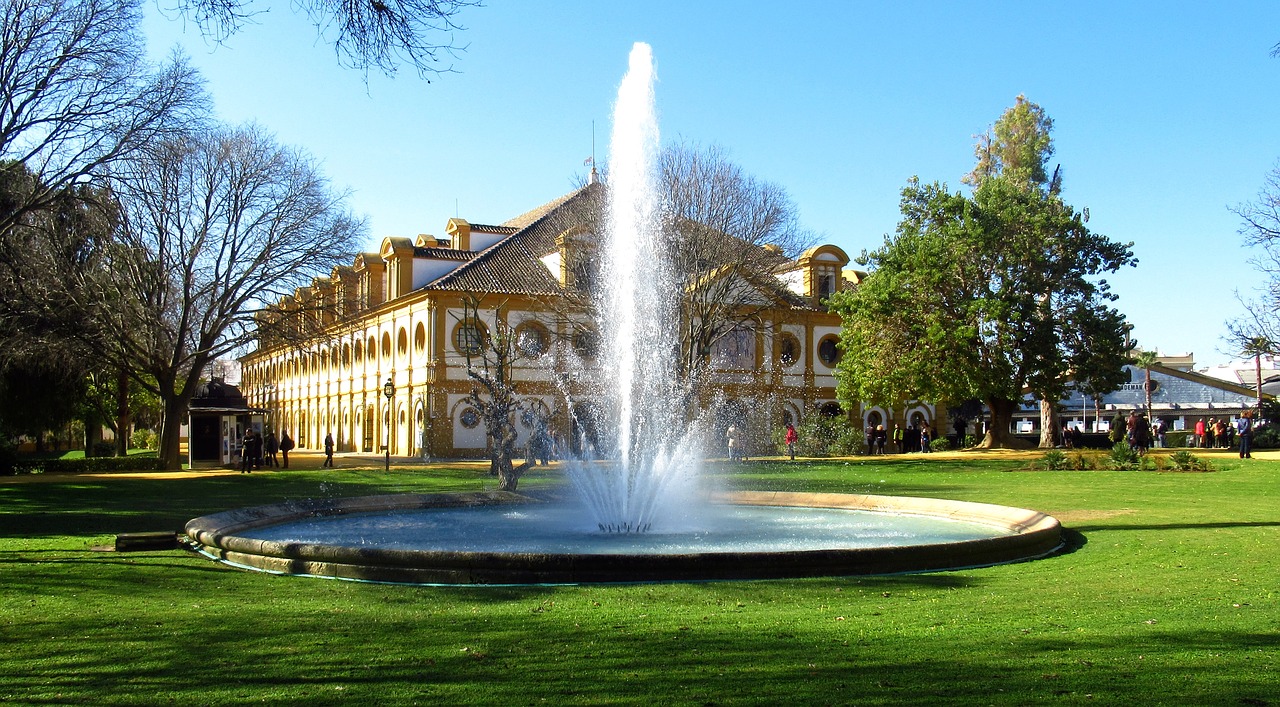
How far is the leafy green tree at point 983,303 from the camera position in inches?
1599

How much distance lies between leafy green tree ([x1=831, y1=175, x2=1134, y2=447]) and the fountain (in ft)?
67.5

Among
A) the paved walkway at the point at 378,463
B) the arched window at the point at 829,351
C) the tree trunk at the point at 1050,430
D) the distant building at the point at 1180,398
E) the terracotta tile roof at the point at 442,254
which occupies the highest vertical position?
the terracotta tile roof at the point at 442,254

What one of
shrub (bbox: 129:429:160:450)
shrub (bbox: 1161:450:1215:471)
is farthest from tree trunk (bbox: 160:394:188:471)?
shrub (bbox: 129:429:160:450)

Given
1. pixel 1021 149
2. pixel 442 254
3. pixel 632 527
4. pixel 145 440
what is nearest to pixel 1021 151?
pixel 1021 149

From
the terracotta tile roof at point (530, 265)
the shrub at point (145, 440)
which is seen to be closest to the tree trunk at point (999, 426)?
the terracotta tile roof at point (530, 265)

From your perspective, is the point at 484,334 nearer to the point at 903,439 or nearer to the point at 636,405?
the point at 903,439

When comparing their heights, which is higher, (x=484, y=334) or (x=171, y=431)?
(x=484, y=334)

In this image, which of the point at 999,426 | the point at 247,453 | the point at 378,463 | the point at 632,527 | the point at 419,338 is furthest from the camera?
the point at 419,338

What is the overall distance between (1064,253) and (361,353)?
113 feet

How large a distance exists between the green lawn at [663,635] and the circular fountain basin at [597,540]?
Result: 28 cm

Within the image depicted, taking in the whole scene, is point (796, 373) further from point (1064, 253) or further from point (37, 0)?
point (37, 0)

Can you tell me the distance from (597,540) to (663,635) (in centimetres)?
574

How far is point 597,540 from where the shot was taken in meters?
13.4

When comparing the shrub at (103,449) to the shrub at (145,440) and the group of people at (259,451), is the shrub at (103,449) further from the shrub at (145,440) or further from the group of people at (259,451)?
the group of people at (259,451)
